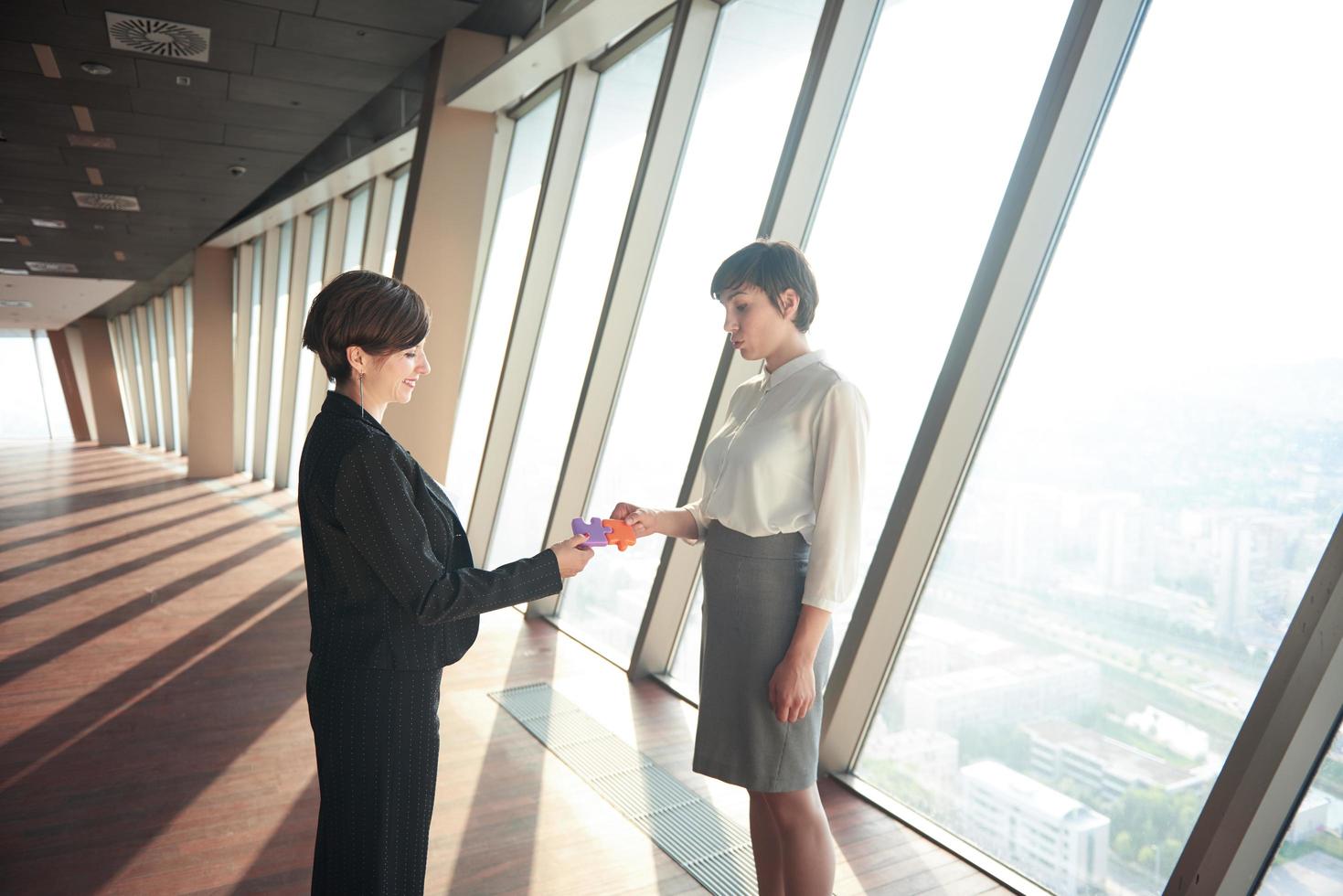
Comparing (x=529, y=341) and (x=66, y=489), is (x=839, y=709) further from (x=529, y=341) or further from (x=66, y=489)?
(x=66, y=489)

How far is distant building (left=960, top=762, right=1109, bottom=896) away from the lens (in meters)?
2.52

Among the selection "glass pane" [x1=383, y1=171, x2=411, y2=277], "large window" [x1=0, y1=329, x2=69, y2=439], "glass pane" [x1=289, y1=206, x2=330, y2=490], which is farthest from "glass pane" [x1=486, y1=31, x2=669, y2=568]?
"large window" [x1=0, y1=329, x2=69, y2=439]

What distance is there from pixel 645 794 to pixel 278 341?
1117 cm

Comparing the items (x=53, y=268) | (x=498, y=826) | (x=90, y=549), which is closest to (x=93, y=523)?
(x=90, y=549)

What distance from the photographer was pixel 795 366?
192cm

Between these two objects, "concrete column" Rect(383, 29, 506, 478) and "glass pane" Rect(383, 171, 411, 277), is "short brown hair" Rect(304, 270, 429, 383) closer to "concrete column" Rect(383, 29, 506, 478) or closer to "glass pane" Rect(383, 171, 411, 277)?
"concrete column" Rect(383, 29, 506, 478)

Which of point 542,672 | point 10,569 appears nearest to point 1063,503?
point 542,672

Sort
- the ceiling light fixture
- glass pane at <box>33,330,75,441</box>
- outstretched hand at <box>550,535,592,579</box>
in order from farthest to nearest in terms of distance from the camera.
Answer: glass pane at <box>33,330,75,441</box>, the ceiling light fixture, outstretched hand at <box>550,535,592,579</box>

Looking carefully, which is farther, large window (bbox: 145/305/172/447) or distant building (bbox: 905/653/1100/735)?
large window (bbox: 145/305/172/447)

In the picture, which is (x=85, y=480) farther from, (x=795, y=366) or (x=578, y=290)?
→ (x=795, y=366)

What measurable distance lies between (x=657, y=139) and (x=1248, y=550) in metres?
3.32

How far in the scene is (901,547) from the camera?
3.02m

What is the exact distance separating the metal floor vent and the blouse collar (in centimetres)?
156

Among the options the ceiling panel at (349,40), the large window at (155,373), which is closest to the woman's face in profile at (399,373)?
the ceiling panel at (349,40)
